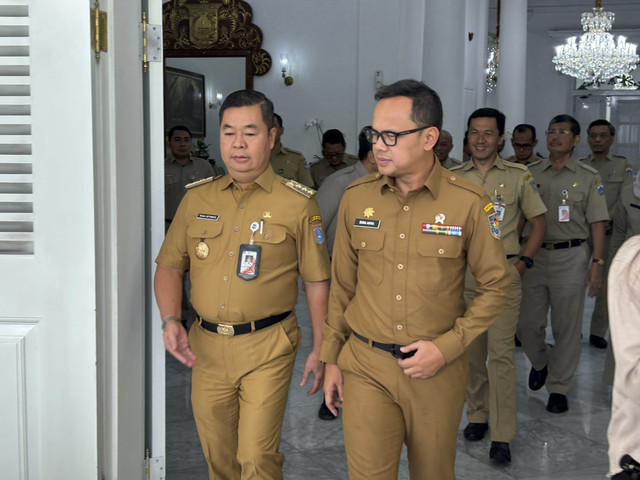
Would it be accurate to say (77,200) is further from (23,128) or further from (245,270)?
(245,270)

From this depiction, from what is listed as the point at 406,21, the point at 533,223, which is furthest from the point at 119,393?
the point at 406,21

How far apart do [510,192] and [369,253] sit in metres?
1.84

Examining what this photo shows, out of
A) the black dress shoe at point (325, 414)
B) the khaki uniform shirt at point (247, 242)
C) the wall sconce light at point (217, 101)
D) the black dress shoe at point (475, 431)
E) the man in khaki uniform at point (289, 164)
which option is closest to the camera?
the khaki uniform shirt at point (247, 242)

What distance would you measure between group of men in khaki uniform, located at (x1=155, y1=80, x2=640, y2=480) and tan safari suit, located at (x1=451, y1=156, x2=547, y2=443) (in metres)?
1.40

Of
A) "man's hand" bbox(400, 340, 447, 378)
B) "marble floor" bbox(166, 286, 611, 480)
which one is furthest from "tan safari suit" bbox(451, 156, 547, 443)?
"man's hand" bbox(400, 340, 447, 378)

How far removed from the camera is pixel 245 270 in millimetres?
2516

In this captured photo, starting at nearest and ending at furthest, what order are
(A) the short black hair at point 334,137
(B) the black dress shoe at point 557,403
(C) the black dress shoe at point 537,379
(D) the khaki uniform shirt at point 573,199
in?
(B) the black dress shoe at point 557,403, (D) the khaki uniform shirt at point 573,199, (C) the black dress shoe at point 537,379, (A) the short black hair at point 334,137

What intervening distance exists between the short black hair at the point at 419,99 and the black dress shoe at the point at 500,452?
204cm

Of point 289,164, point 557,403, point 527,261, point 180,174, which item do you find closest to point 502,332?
point 527,261

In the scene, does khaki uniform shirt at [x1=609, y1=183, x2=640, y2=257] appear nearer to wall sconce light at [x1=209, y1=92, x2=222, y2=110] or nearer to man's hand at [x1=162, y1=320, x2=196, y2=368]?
man's hand at [x1=162, y1=320, x2=196, y2=368]

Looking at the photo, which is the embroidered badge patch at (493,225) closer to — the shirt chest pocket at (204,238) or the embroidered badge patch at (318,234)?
the embroidered badge patch at (318,234)

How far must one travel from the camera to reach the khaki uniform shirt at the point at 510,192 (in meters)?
3.94

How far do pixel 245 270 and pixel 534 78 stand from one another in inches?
620

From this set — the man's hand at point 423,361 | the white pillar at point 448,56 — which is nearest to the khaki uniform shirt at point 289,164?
the white pillar at point 448,56
